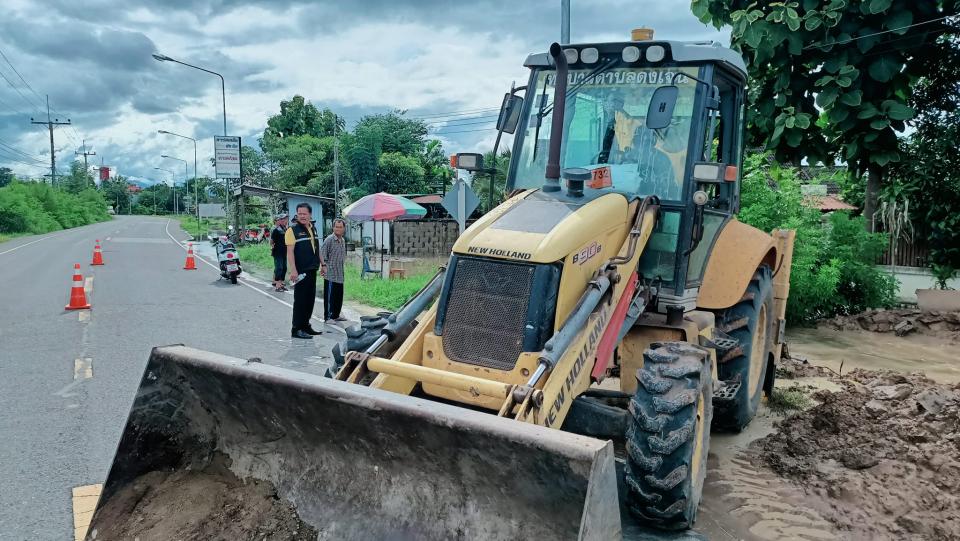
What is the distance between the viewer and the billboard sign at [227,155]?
3406 centimetres

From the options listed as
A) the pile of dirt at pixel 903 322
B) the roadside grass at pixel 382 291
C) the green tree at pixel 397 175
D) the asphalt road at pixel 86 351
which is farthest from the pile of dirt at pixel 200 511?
the green tree at pixel 397 175

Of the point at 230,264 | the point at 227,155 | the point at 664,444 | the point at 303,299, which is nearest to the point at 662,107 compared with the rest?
the point at 664,444

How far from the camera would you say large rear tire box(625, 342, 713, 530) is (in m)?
3.79

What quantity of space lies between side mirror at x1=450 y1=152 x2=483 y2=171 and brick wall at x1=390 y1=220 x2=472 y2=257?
19.6 meters

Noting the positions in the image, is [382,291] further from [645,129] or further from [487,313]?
[487,313]

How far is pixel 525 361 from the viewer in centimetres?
403

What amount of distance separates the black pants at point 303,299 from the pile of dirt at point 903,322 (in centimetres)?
925

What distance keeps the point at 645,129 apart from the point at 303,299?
6.47 metres

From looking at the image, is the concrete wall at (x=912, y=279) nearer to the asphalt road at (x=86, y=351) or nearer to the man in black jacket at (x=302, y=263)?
the man in black jacket at (x=302, y=263)

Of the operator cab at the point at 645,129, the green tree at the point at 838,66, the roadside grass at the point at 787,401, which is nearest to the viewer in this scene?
the operator cab at the point at 645,129

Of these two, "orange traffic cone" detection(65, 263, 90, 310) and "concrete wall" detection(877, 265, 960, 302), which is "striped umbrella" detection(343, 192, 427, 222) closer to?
"orange traffic cone" detection(65, 263, 90, 310)

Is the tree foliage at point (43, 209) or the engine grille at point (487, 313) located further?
the tree foliage at point (43, 209)

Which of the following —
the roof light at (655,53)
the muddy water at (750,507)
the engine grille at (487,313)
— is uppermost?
the roof light at (655,53)

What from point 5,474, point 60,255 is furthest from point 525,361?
point 60,255
